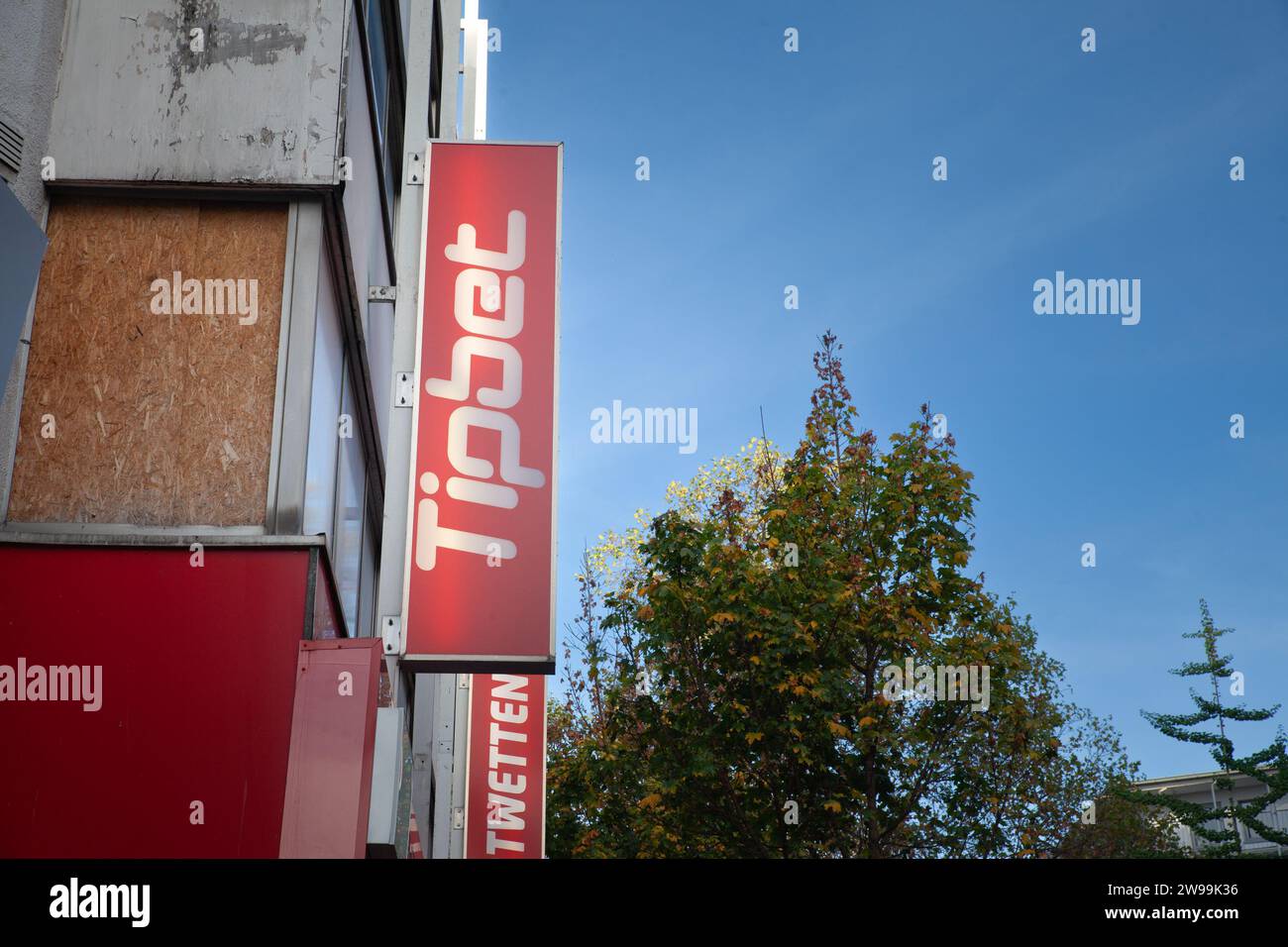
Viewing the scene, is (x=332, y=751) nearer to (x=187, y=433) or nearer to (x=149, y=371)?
(x=187, y=433)

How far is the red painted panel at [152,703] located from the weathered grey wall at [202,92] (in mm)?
2202

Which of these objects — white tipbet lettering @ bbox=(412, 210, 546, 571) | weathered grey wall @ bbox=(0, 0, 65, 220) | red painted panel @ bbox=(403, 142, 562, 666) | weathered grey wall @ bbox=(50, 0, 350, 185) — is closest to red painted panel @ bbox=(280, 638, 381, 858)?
red painted panel @ bbox=(403, 142, 562, 666)

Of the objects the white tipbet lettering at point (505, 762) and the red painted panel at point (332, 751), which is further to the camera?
the white tipbet lettering at point (505, 762)

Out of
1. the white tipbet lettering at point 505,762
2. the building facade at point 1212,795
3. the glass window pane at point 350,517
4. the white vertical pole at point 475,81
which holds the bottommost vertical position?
the building facade at point 1212,795

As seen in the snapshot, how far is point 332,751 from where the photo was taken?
557 cm

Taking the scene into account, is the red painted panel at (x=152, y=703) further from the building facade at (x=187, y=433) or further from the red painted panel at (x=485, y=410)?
the red painted panel at (x=485, y=410)

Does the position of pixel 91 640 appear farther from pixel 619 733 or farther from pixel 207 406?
pixel 619 733

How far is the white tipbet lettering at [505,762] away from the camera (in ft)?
51.5

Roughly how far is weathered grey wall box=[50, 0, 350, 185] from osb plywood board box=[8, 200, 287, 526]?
0.26 metres

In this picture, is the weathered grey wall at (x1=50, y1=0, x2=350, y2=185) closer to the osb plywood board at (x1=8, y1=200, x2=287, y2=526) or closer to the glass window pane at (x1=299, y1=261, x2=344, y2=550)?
the osb plywood board at (x1=8, y1=200, x2=287, y2=526)

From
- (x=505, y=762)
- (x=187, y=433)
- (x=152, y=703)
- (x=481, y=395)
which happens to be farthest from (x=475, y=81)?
(x=152, y=703)

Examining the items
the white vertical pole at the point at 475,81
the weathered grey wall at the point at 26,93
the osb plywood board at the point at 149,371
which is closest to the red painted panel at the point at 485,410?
the osb plywood board at the point at 149,371
